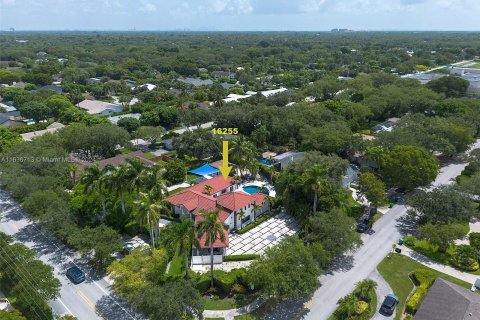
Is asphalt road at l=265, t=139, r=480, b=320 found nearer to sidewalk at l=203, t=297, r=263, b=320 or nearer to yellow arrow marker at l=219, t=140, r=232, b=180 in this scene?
sidewalk at l=203, t=297, r=263, b=320

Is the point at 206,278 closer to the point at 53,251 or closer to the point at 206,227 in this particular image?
the point at 206,227

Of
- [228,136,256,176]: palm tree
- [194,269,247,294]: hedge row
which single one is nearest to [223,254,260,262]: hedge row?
[194,269,247,294]: hedge row

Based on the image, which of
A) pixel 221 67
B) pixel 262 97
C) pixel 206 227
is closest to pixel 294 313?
pixel 206 227

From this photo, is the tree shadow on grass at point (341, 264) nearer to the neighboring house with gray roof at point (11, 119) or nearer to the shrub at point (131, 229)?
the shrub at point (131, 229)

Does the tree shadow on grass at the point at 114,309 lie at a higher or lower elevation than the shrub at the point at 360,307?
lower

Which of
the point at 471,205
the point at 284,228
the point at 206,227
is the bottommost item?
the point at 284,228

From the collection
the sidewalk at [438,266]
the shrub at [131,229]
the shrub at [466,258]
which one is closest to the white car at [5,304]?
the shrub at [131,229]
